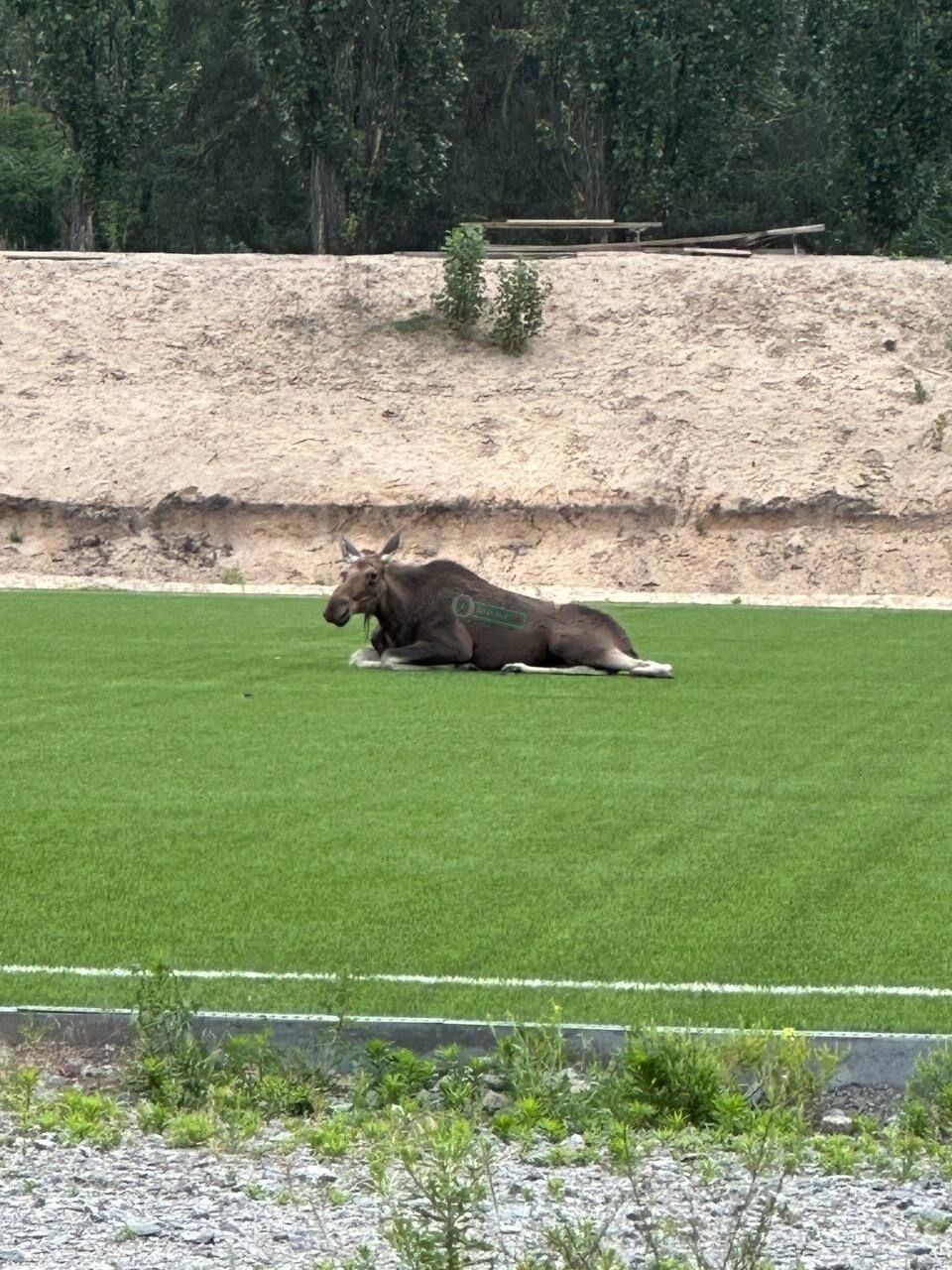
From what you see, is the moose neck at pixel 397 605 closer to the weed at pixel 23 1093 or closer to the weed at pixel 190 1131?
the weed at pixel 23 1093

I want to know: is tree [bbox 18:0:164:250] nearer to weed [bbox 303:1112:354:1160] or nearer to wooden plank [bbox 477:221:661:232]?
wooden plank [bbox 477:221:661:232]

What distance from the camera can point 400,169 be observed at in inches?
2269

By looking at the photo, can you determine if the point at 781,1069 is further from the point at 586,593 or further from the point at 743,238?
the point at 743,238

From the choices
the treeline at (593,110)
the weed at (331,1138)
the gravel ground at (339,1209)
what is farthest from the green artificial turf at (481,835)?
the treeline at (593,110)

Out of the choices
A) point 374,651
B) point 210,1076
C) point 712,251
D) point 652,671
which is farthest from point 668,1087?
point 712,251

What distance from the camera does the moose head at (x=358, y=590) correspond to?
1911 centimetres

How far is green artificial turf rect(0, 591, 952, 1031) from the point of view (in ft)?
25.9

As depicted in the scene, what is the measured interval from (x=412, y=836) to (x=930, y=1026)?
3.90 meters

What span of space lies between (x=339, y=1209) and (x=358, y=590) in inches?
546

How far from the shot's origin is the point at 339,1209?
551 centimetres

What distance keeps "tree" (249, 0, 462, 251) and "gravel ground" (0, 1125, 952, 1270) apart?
51400mm

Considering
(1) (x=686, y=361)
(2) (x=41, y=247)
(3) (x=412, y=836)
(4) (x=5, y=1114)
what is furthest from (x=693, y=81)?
(4) (x=5, y=1114)

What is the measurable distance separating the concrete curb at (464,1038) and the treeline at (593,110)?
4635 cm

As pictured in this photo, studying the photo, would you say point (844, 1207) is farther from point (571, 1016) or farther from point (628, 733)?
point (628, 733)
